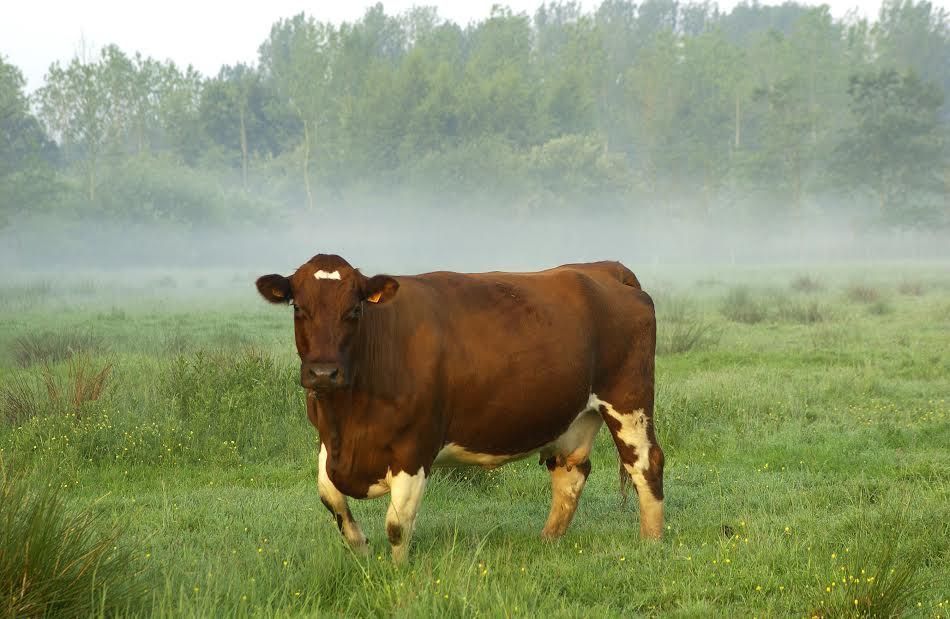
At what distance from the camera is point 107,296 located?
30.0 meters

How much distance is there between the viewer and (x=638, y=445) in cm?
702

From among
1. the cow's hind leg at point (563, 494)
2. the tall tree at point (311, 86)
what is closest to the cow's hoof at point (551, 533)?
the cow's hind leg at point (563, 494)

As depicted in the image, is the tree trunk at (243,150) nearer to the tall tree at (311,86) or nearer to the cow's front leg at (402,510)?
the tall tree at (311,86)

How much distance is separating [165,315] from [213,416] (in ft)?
45.7

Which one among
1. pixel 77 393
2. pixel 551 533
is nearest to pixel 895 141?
pixel 77 393

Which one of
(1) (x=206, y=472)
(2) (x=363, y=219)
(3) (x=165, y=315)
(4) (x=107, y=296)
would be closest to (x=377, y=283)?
(1) (x=206, y=472)

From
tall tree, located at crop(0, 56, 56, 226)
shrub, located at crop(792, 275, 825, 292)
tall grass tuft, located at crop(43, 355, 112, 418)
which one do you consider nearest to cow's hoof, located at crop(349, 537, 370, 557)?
tall grass tuft, located at crop(43, 355, 112, 418)

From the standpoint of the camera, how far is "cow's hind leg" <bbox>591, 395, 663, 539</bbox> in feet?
22.9

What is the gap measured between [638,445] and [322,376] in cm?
266

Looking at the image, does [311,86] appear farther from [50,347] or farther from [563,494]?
[563,494]

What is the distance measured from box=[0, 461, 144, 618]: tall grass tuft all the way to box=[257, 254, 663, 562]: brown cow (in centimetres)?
136

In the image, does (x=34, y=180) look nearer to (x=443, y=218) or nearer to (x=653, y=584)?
(x=443, y=218)

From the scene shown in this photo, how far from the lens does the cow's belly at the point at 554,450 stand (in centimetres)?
634

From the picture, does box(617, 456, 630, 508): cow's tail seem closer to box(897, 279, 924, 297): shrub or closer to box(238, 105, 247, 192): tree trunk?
box(897, 279, 924, 297): shrub
